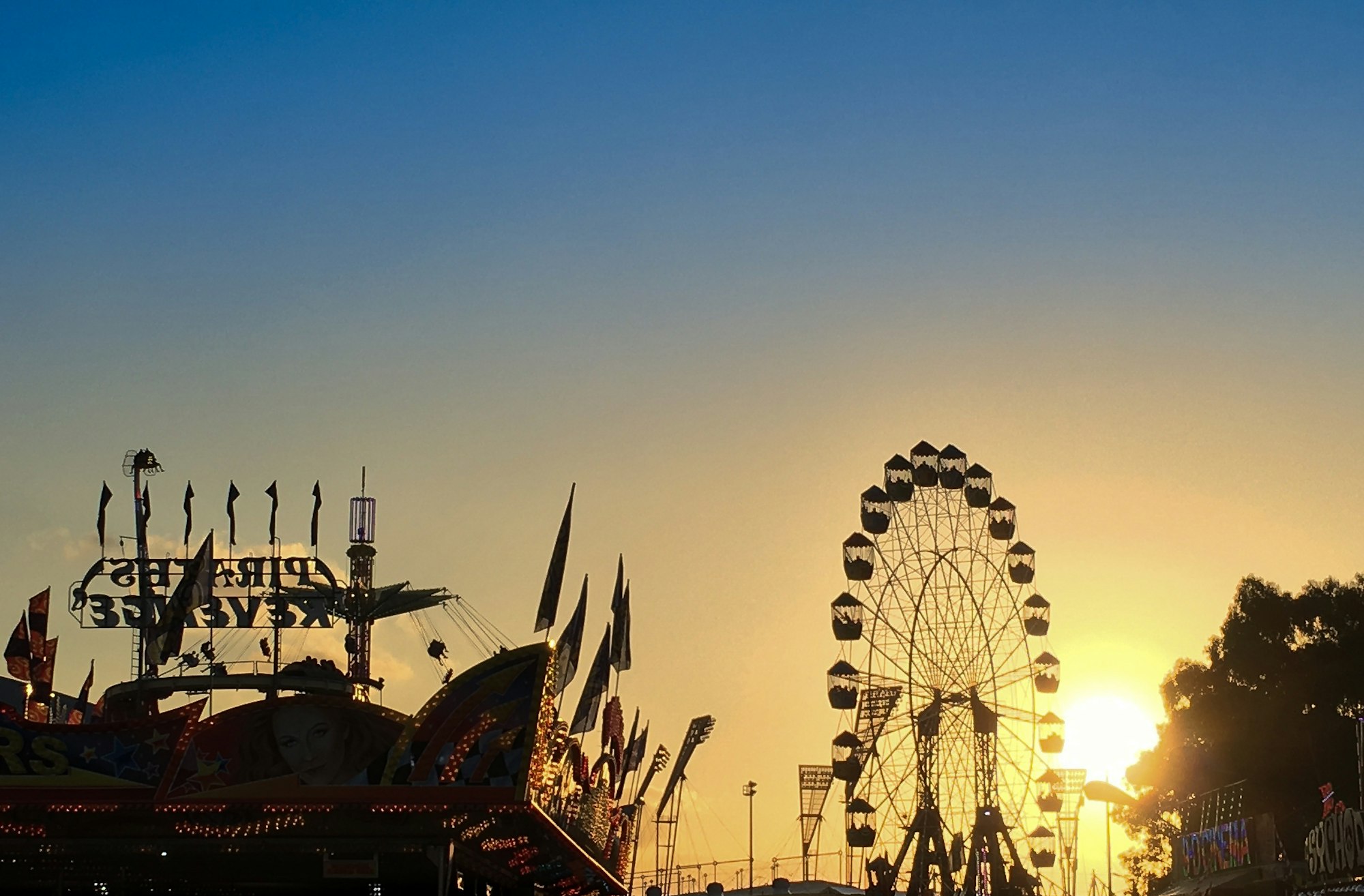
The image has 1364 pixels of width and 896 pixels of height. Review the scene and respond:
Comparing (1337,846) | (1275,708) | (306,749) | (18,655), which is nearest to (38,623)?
(18,655)

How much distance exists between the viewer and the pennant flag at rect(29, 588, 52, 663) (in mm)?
47969

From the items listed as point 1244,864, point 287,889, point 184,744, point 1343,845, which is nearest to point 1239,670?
point 1244,864

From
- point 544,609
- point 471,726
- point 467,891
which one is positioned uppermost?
point 544,609

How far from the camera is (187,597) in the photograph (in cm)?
5069

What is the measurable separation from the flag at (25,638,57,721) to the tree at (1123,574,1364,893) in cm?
4699

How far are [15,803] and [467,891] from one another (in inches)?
609

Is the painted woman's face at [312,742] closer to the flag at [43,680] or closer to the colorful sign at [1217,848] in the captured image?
the flag at [43,680]

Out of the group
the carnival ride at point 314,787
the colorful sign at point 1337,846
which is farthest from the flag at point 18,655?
the colorful sign at point 1337,846

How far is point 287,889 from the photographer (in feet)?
150

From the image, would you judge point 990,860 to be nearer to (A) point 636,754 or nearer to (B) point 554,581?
(A) point 636,754

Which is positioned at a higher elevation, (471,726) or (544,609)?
(544,609)

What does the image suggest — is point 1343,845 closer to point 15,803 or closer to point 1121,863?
point 15,803

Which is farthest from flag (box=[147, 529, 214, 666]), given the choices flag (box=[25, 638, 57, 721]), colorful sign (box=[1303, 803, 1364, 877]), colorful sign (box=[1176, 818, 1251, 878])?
colorful sign (box=[1176, 818, 1251, 878])

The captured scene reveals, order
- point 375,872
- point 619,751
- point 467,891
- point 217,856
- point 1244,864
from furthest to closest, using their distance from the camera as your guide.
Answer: point 1244,864
point 619,751
point 467,891
point 217,856
point 375,872
